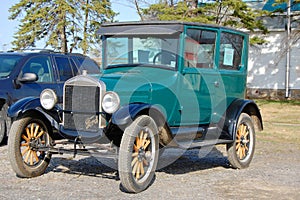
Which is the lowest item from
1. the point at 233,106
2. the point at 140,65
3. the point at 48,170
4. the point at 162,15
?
the point at 48,170

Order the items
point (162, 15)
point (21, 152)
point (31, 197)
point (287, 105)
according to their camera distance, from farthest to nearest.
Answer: point (287, 105) → point (162, 15) → point (21, 152) → point (31, 197)

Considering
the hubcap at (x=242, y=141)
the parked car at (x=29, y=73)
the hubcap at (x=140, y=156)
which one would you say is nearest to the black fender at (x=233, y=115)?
the hubcap at (x=242, y=141)

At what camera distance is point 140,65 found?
7363mm

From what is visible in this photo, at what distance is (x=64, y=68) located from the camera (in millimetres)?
11000

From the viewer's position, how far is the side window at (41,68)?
10445mm

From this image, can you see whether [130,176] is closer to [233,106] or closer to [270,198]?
[270,198]

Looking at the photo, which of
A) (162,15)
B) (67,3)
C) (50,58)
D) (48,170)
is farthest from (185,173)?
(67,3)

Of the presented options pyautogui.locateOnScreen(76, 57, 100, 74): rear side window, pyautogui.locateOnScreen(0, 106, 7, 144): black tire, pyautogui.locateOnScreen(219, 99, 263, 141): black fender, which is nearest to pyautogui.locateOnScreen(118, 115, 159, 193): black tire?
pyautogui.locateOnScreen(219, 99, 263, 141): black fender

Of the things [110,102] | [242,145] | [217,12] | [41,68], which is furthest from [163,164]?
[217,12]

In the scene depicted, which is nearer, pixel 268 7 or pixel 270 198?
pixel 270 198

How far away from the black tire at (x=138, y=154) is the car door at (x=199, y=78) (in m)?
1.03

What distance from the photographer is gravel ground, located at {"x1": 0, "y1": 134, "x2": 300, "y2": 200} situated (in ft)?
19.9

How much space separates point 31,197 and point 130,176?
46.4 inches

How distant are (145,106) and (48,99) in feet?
4.72
